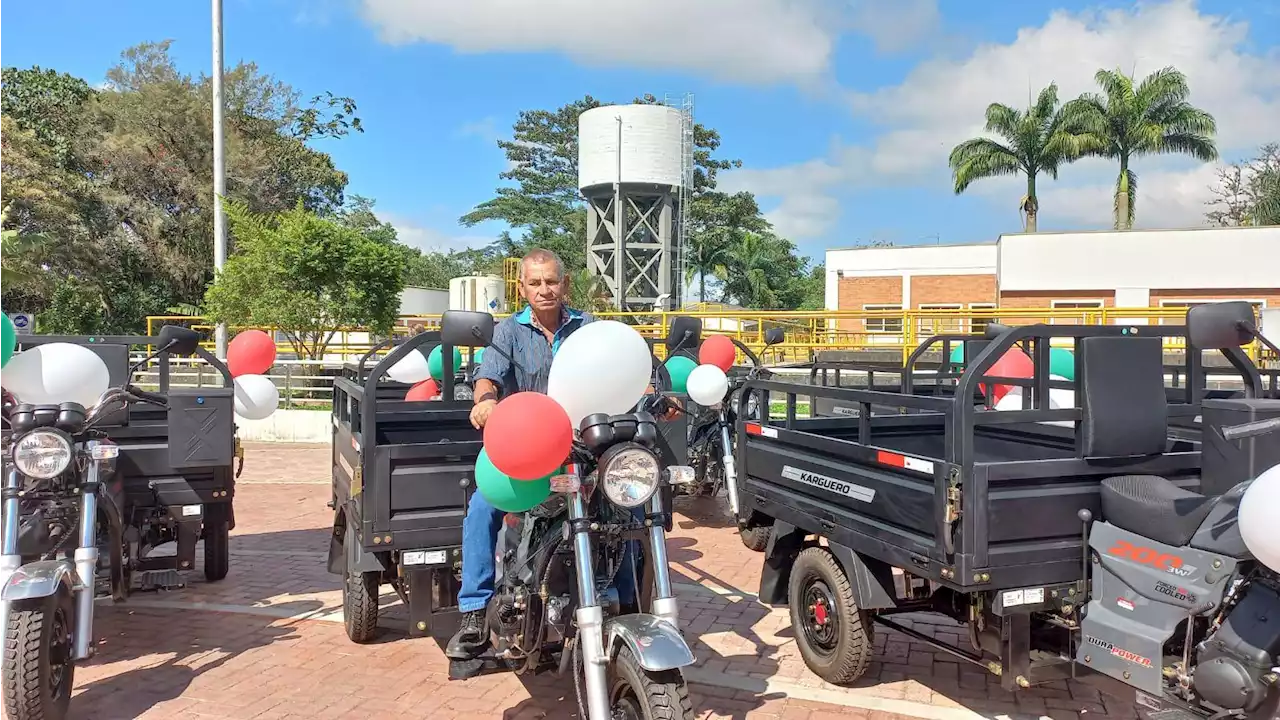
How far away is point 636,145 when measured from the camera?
31016 mm

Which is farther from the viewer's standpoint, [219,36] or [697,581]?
[219,36]

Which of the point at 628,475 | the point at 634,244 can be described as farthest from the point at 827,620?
the point at 634,244

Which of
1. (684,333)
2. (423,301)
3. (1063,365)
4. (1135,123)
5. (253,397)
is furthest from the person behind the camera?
(423,301)

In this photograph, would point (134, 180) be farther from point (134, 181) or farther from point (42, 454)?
point (42, 454)

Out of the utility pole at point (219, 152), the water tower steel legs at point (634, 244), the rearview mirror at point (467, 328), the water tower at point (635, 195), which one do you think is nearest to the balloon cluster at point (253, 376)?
the rearview mirror at point (467, 328)

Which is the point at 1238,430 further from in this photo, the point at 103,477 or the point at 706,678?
the point at 103,477

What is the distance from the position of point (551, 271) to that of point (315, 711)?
2334 mm

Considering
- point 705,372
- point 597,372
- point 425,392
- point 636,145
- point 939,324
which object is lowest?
point 425,392

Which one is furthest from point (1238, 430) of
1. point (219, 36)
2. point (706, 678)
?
point (219, 36)

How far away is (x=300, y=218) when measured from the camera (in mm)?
16453

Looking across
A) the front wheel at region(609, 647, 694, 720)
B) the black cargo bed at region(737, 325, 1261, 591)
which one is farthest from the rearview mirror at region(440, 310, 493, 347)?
the black cargo bed at region(737, 325, 1261, 591)

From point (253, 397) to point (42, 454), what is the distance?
1911mm

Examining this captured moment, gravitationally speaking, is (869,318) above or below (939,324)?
above

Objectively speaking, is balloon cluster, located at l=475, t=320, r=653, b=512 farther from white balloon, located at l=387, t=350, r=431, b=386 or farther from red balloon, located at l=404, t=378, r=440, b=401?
white balloon, located at l=387, t=350, r=431, b=386
